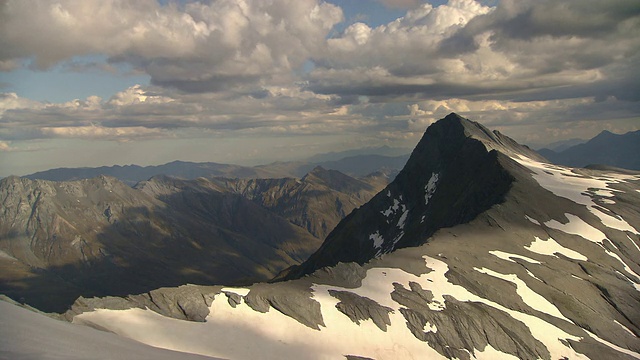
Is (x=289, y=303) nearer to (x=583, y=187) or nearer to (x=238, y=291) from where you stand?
(x=238, y=291)

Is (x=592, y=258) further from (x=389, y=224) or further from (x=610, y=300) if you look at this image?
(x=389, y=224)

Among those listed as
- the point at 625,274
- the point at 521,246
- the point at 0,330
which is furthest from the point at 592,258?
the point at 0,330

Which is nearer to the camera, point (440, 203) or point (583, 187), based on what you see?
point (583, 187)

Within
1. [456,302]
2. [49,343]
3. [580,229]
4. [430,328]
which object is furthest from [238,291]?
[580,229]

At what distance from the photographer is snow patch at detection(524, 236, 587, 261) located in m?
99.3

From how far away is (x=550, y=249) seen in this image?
101688 millimetres

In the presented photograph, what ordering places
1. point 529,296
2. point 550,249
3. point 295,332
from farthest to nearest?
point 550,249 < point 529,296 < point 295,332

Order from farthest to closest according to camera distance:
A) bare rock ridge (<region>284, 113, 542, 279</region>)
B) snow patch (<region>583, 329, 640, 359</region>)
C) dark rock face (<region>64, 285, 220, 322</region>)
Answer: bare rock ridge (<region>284, 113, 542, 279</region>) < snow patch (<region>583, 329, 640, 359</region>) < dark rock face (<region>64, 285, 220, 322</region>)

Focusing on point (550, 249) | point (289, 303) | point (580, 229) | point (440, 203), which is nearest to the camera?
point (289, 303)

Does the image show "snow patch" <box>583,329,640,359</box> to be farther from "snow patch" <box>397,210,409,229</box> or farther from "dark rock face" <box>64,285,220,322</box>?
"snow patch" <box>397,210,409,229</box>

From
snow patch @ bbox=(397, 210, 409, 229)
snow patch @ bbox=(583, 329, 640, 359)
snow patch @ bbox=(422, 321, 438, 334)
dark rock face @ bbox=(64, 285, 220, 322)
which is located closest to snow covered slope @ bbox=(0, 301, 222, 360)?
dark rock face @ bbox=(64, 285, 220, 322)

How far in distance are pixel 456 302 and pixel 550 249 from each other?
1808 inches

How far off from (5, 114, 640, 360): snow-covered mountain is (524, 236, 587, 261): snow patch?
467 mm

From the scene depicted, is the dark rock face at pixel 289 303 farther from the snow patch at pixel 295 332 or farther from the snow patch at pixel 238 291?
the snow patch at pixel 295 332
